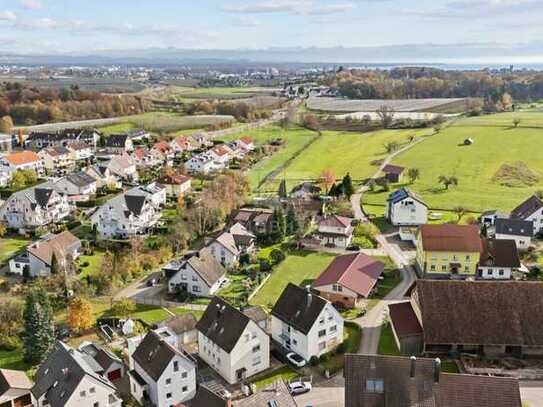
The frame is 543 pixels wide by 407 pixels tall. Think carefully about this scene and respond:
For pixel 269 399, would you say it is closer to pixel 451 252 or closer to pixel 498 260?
pixel 451 252

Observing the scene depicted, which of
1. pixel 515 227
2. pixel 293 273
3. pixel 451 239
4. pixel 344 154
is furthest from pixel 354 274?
pixel 344 154

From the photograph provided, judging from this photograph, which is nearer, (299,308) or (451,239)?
(299,308)

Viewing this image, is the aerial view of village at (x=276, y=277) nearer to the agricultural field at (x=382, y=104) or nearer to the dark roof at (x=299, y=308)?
the dark roof at (x=299, y=308)

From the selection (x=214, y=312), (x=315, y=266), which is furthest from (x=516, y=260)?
(x=214, y=312)

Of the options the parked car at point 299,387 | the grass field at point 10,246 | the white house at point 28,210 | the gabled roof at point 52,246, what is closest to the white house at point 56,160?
the white house at point 28,210

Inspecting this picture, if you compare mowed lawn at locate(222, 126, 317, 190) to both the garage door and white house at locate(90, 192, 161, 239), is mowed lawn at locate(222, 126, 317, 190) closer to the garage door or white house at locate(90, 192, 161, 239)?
white house at locate(90, 192, 161, 239)

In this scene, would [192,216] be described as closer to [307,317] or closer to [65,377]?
[307,317]
